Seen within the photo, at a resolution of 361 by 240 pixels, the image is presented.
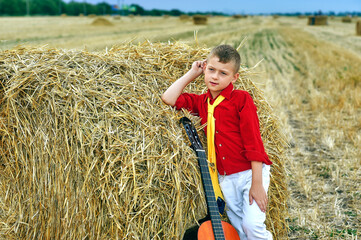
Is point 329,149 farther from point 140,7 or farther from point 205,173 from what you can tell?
point 140,7

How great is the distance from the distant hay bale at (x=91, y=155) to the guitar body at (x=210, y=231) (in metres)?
0.15

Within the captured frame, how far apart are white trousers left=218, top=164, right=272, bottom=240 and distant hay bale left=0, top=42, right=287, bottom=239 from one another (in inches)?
10.0

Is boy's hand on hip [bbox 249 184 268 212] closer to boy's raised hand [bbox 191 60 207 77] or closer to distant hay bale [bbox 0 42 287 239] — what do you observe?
distant hay bale [bbox 0 42 287 239]

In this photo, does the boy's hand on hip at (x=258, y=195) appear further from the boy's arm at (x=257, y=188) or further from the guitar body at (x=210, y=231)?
the guitar body at (x=210, y=231)

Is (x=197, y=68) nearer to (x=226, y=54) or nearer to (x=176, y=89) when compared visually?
(x=176, y=89)

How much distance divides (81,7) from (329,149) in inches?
3174

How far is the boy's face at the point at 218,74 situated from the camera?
2.95 m

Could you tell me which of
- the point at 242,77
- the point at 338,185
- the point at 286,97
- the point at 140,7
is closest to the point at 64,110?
the point at 242,77

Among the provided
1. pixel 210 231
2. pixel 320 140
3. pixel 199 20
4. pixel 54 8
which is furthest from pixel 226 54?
pixel 54 8

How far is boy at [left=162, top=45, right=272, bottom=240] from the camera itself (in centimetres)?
282

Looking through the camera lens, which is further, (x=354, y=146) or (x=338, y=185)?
(x=354, y=146)

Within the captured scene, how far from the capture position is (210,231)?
2809mm

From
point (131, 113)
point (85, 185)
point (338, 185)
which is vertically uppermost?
point (131, 113)

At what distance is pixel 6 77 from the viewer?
3.15 m
